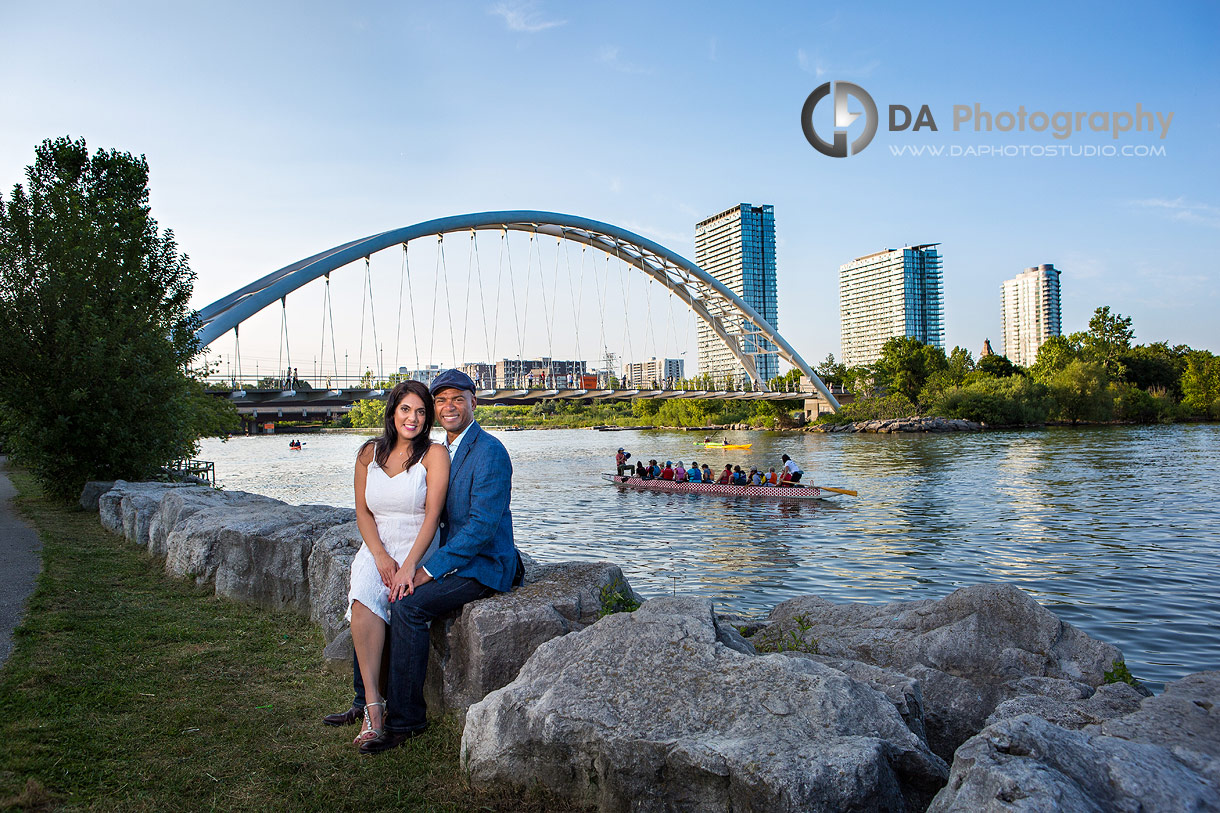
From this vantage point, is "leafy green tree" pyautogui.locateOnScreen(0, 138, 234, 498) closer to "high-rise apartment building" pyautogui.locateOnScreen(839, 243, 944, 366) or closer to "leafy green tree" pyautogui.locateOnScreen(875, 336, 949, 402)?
"leafy green tree" pyautogui.locateOnScreen(875, 336, 949, 402)

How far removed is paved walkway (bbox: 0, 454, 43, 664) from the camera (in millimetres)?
5566

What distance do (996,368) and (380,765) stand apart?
297ft

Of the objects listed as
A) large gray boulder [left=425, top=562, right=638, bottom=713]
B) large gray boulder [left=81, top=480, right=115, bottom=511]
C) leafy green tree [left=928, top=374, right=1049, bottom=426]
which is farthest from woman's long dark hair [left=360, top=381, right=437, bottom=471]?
leafy green tree [left=928, top=374, right=1049, bottom=426]

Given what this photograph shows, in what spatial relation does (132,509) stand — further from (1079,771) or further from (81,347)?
(1079,771)

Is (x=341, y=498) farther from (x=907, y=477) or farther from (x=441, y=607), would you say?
(x=441, y=607)

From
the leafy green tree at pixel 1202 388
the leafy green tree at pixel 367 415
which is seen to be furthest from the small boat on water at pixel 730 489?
the leafy green tree at pixel 367 415

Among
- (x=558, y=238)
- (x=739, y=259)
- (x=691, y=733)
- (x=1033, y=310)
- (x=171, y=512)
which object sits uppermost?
(x=739, y=259)

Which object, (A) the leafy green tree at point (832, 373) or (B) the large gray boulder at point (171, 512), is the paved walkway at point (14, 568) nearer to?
(B) the large gray boulder at point (171, 512)

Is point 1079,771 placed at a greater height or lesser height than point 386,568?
lesser

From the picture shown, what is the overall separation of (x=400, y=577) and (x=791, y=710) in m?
2.07

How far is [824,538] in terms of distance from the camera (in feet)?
52.5

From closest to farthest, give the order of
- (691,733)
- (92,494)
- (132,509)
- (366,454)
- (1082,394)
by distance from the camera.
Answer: (691,733) < (366,454) < (132,509) < (92,494) < (1082,394)

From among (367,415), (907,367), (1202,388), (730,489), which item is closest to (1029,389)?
(907,367)

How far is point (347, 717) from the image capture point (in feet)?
13.2
